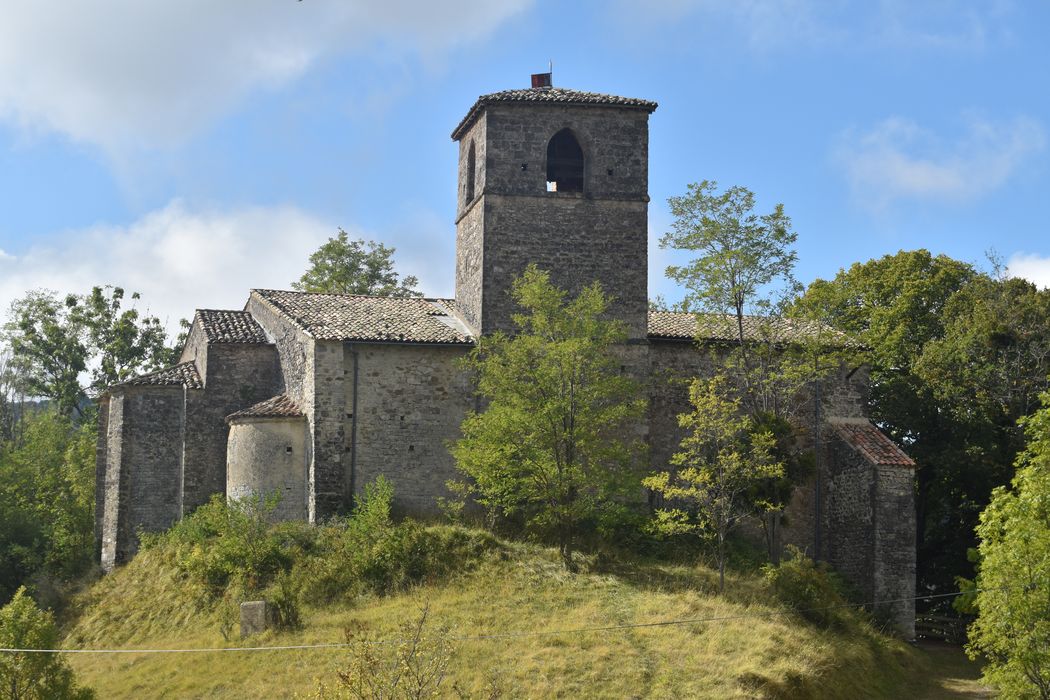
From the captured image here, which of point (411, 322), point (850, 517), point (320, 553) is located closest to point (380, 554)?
point (320, 553)

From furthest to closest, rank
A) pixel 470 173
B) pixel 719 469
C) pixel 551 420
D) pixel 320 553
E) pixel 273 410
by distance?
pixel 470 173, pixel 273 410, pixel 719 469, pixel 320 553, pixel 551 420

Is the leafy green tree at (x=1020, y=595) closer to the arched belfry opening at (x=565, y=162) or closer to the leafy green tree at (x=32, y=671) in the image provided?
the arched belfry opening at (x=565, y=162)

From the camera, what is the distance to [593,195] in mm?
34188

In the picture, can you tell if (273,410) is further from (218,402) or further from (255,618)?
(255,618)

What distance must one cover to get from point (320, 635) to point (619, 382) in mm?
9271

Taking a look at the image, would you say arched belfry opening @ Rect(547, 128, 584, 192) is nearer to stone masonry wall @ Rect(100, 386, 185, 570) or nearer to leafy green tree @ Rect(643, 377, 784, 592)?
leafy green tree @ Rect(643, 377, 784, 592)

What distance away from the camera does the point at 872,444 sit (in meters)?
33.5

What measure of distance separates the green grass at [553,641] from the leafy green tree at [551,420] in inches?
54.5

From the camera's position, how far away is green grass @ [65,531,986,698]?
80.3 feet

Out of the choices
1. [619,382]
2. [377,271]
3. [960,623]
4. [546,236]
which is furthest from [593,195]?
[377,271]

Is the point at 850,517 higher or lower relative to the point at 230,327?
lower

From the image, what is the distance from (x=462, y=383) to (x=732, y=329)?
756 cm

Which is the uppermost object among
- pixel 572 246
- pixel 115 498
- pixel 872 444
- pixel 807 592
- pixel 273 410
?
pixel 572 246

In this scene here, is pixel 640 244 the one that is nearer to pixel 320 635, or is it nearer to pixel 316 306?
pixel 316 306
